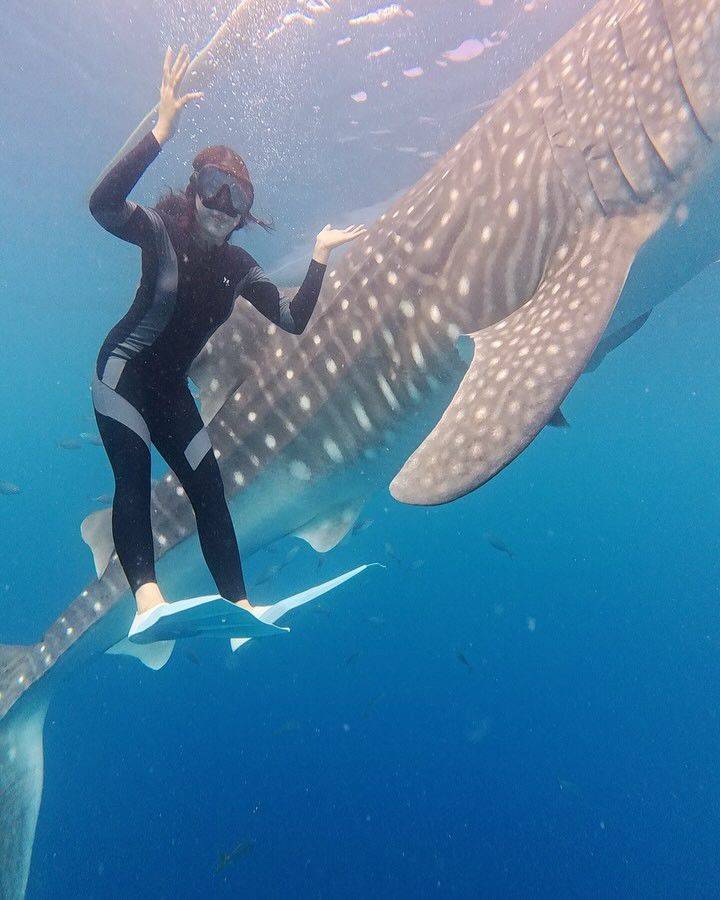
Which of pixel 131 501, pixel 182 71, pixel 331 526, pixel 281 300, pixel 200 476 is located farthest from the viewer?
pixel 331 526

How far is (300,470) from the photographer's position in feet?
13.9

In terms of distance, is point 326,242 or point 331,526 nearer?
point 326,242

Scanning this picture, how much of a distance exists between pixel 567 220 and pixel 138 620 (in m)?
2.90

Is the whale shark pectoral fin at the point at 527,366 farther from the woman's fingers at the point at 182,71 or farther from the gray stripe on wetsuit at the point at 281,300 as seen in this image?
the woman's fingers at the point at 182,71

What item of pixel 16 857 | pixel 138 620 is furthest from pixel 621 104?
pixel 16 857

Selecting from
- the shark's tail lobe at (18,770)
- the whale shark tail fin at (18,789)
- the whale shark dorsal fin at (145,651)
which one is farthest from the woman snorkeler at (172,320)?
the whale shark tail fin at (18,789)

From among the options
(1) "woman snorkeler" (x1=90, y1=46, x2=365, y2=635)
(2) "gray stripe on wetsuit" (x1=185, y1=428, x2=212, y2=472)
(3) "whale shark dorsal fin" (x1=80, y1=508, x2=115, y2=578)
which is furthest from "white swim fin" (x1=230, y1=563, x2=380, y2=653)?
(3) "whale shark dorsal fin" (x1=80, y1=508, x2=115, y2=578)

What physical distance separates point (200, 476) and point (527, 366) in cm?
188

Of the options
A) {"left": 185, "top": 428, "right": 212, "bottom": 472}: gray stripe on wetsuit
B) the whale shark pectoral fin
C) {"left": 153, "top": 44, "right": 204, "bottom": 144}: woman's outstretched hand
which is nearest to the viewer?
the whale shark pectoral fin

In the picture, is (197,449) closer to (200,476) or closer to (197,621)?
(200,476)

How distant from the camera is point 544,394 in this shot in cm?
255

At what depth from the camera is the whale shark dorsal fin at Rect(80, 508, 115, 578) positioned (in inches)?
156

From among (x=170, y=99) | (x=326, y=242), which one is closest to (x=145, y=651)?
(x=326, y=242)

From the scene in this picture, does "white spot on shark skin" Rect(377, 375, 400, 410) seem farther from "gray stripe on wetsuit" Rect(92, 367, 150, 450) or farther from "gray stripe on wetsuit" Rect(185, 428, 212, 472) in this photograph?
"gray stripe on wetsuit" Rect(92, 367, 150, 450)
